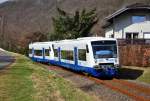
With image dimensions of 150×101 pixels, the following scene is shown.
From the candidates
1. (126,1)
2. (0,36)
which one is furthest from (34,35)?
(126,1)

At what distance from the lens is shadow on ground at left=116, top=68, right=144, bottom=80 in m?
34.5

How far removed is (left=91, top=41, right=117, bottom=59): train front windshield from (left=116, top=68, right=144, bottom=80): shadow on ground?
2.30 m

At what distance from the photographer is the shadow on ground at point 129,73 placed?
34.5 meters

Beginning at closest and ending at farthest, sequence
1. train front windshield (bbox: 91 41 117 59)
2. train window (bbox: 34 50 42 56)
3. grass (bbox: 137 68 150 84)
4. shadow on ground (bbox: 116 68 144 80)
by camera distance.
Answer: grass (bbox: 137 68 150 84), train front windshield (bbox: 91 41 117 59), shadow on ground (bbox: 116 68 144 80), train window (bbox: 34 50 42 56)

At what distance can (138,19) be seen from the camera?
59.2 m

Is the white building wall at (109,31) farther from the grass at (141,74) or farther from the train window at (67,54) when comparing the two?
the grass at (141,74)

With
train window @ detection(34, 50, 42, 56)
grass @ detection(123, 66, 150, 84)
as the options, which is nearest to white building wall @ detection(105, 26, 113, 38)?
train window @ detection(34, 50, 42, 56)

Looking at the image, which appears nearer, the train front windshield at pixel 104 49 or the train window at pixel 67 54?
the train front windshield at pixel 104 49

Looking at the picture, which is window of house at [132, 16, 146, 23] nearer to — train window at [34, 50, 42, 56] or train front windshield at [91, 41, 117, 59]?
train window at [34, 50, 42, 56]

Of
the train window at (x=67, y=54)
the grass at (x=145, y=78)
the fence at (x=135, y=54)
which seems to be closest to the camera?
the grass at (x=145, y=78)

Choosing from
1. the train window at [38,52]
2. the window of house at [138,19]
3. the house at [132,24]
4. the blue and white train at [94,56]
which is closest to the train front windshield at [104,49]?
the blue and white train at [94,56]

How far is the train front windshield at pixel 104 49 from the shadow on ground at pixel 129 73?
230cm

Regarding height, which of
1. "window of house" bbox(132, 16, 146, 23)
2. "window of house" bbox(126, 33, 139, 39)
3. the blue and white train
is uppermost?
"window of house" bbox(132, 16, 146, 23)

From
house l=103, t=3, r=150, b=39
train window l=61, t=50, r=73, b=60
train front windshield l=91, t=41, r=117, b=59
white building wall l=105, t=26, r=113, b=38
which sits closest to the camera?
train front windshield l=91, t=41, r=117, b=59
